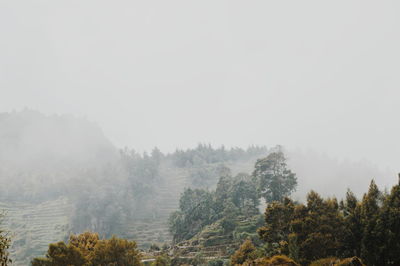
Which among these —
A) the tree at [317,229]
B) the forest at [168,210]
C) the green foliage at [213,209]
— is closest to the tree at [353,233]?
the forest at [168,210]

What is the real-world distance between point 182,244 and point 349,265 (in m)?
39.0

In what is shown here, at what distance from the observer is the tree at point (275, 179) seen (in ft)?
176

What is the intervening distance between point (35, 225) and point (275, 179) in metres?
84.7

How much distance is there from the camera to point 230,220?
50.2m

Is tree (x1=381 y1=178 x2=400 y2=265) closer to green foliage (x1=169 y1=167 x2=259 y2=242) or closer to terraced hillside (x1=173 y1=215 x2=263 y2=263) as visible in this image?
terraced hillside (x1=173 y1=215 x2=263 y2=263)

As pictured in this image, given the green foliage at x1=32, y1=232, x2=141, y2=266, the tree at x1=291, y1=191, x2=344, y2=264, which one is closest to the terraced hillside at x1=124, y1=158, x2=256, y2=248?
the green foliage at x1=32, y1=232, x2=141, y2=266

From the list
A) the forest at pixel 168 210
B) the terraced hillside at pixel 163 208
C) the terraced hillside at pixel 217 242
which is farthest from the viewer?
the terraced hillside at pixel 163 208

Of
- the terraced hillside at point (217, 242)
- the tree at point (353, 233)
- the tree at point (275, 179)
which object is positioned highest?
the tree at point (275, 179)

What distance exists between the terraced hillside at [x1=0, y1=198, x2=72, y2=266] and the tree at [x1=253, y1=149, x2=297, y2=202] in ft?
208

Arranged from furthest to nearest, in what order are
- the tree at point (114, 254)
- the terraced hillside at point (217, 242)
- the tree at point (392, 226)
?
the terraced hillside at point (217, 242) < the tree at point (114, 254) < the tree at point (392, 226)

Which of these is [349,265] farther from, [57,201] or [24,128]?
[24,128]

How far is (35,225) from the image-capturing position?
330ft

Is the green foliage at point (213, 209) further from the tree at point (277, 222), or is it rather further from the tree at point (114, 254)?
the tree at point (114, 254)

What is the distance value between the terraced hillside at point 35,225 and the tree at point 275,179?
63529mm
